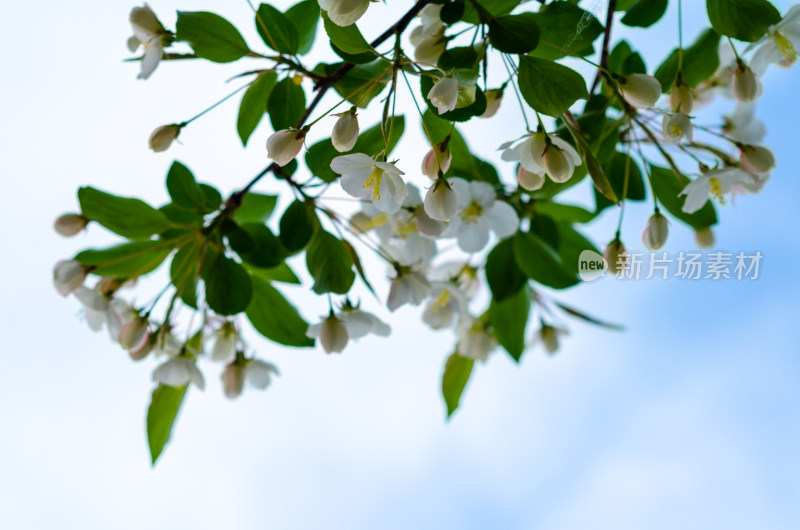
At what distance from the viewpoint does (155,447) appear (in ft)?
3.57

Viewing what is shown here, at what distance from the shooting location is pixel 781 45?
3.04 feet

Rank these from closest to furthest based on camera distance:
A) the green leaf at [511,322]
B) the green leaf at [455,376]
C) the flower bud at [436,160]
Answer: the flower bud at [436,160], the green leaf at [511,322], the green leaf at [455,376]

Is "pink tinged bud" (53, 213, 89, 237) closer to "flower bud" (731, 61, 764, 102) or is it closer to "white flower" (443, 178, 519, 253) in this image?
"white flower" (443, 178, 519, 253)

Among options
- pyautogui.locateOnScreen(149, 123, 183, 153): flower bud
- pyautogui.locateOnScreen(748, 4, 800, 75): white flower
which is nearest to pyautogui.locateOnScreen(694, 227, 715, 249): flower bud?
pyautogui.locateOnScreen(748, 4, 800, 75): white flower

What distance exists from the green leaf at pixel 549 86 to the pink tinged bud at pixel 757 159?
391 mm

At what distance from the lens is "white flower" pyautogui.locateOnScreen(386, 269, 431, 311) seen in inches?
39.2

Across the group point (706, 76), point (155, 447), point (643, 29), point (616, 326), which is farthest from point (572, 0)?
point (155, 447)

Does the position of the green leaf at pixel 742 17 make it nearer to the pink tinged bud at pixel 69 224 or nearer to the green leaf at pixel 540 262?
the green leaf at pixel 540 262

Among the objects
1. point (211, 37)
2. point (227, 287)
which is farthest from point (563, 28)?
point (227, 287)

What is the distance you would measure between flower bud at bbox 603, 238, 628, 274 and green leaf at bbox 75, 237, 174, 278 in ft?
2.19

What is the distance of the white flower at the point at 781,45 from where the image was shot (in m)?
0.90

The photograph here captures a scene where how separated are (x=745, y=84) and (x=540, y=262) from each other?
375mm

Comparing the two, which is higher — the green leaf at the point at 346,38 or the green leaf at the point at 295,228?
the green leaf at the point at 346,38

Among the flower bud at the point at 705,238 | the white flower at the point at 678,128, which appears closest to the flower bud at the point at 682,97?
the white flower at the point at 678,128
